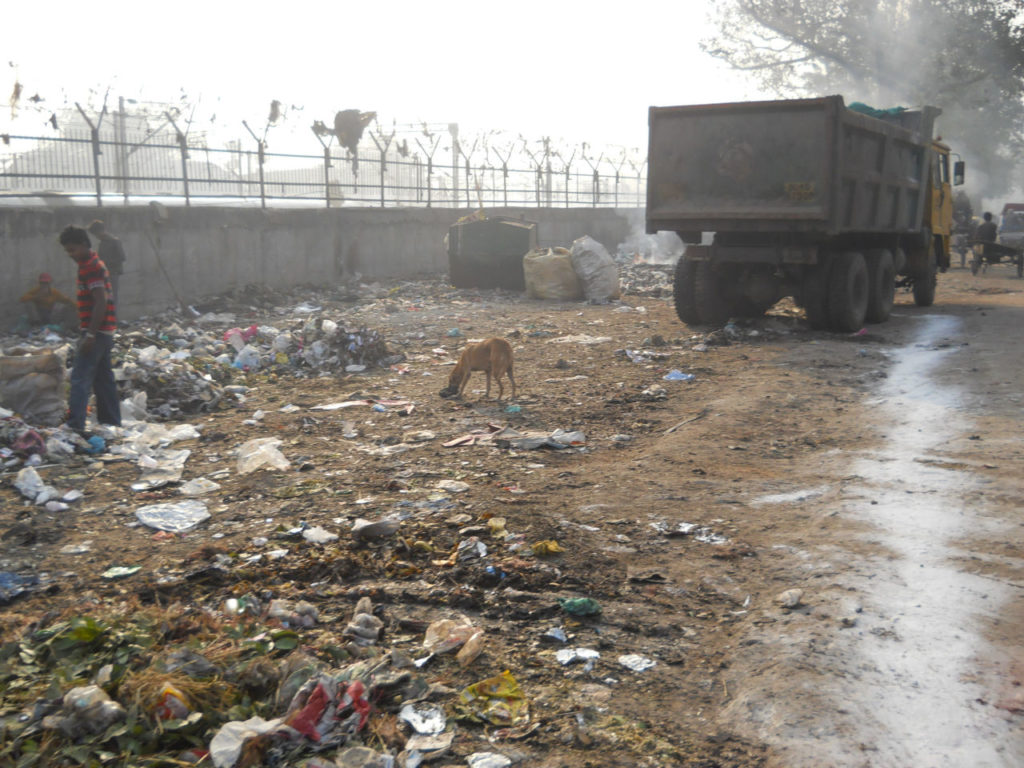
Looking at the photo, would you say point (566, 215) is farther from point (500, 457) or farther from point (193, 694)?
point (193, 694)

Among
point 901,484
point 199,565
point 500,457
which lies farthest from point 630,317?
point 199,565

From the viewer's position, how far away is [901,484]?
4.67 m

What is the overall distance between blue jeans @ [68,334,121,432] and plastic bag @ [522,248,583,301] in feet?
28.2

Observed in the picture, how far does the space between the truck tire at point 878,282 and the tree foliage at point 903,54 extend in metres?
22.3

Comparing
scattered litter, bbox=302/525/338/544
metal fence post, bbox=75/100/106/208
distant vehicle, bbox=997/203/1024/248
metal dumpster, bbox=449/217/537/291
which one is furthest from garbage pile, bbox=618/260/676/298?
scattered litter, bbox=302/525/338/544

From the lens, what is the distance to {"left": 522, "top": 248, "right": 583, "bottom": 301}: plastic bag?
45.9ft

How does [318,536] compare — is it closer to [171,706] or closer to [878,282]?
[171,706]

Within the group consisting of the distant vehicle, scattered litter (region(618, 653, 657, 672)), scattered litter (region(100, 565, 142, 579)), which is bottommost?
scattered litter (region(100, 565, 142, 579))

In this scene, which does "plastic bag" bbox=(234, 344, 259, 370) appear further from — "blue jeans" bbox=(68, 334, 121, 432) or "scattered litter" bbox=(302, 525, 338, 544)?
"scattered litter" bbox=(302, 525, 338, 544)

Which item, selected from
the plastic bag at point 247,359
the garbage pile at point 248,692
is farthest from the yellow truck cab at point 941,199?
the garbage pile at point 248,692

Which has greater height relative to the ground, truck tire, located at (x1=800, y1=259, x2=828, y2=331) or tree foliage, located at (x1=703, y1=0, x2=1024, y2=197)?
tree foliage, located at (x1=703, y1=0, x2=1024, y2=197)

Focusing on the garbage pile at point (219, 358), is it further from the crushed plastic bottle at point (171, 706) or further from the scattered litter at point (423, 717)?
the scattered litter at point (423, 717)

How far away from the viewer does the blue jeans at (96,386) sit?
5992 mm

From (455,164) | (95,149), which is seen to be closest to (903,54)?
(455,164)
